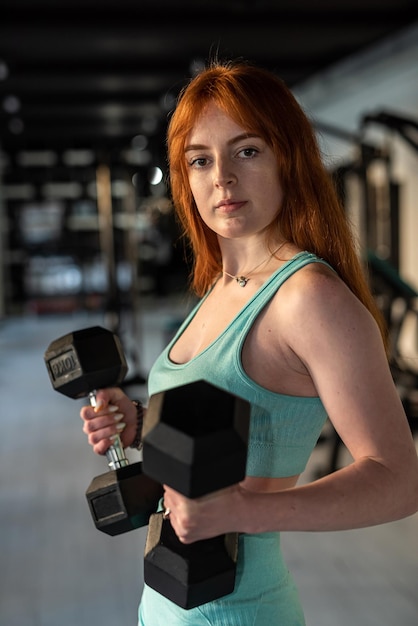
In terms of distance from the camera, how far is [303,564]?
287 centimetres

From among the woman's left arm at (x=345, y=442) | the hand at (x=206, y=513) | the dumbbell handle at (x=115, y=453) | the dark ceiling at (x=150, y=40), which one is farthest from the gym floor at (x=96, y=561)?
the dark ceiling at (x=150, y=40)

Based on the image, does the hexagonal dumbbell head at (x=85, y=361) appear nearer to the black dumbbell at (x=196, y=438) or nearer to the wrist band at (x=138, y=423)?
the wrist band at (x=138, y=423)

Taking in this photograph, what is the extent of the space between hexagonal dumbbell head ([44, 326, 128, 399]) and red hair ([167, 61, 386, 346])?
28 cm

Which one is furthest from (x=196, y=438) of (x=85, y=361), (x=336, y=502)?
(x=85, y=361)

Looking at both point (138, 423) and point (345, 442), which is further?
point (138, 423)

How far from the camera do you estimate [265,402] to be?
0.84m

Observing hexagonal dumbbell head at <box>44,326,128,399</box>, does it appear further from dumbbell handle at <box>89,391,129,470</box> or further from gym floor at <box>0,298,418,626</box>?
gym floor at <box>0,298,418,626</box>

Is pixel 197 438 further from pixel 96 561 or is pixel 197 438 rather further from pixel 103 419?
pixel 96 561

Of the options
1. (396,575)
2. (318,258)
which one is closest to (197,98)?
(318,258)

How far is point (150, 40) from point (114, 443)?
6828 millimetres

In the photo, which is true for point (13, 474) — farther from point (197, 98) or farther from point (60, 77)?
point (60, 77)

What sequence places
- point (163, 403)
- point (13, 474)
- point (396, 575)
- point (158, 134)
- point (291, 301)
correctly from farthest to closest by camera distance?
point (158, 134), point (13, 474), point (396, 575), point (291, 301), point (163, 403)

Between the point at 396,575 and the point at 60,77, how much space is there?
771cm

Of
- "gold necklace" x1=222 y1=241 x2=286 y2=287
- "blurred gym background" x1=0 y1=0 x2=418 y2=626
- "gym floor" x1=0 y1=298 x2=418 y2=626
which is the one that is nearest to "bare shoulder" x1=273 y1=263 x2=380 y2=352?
"gold necklace" x1=222 y1=241 x2=286 y2=287
